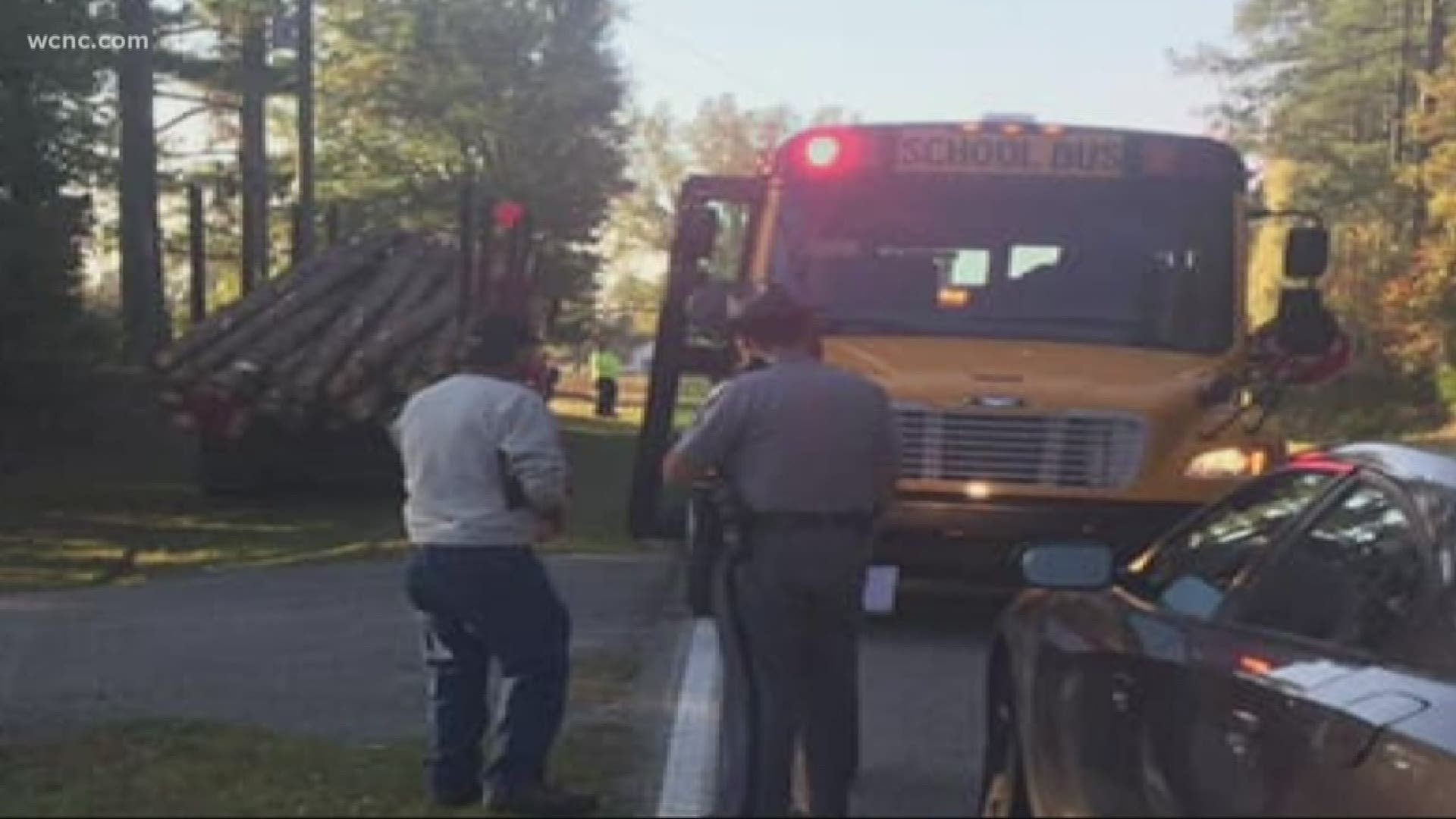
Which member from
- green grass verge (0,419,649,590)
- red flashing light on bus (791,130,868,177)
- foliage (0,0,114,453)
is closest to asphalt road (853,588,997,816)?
red flashing light on bus (791,130,868,177)

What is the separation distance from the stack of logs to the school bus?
9537mm

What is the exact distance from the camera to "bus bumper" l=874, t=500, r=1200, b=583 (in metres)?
10.4

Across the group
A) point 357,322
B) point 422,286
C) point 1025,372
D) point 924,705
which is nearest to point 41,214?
point 357,322

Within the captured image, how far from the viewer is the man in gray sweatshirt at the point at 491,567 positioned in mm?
6332

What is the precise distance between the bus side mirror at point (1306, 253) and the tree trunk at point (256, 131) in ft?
86.4

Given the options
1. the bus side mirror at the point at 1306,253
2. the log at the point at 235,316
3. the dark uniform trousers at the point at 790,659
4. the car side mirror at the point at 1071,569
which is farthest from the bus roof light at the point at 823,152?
the log at the point at 235,316

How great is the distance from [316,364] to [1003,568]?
11980mm

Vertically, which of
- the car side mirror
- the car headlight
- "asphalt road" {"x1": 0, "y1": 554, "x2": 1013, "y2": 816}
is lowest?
"asphalt road" {"x1": 0, "y1": 554, "x2": 1013, "y2": 816}

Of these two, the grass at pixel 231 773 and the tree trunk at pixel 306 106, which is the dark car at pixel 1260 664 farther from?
the tree trunk at pixel 306 106

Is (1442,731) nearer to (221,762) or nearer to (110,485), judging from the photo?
(221,762)

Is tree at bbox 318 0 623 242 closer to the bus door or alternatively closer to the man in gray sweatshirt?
the bus door

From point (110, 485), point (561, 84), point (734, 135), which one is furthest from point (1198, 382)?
point (734, 135)

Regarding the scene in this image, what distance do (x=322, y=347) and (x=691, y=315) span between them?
38.9ft

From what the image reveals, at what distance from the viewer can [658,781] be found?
23.3 ft
